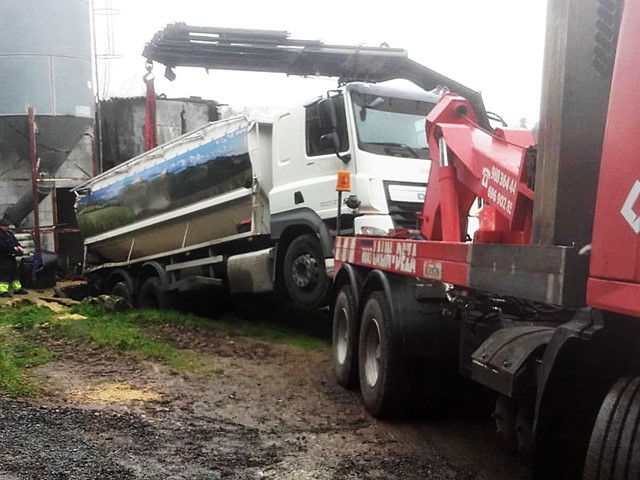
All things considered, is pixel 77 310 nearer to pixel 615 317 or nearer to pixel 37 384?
pixel 37 384

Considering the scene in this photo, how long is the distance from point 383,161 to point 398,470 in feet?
12.6

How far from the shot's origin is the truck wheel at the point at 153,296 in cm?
1058

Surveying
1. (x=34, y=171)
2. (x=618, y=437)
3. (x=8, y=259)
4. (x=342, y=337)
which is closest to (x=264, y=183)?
(x=342, y=337)

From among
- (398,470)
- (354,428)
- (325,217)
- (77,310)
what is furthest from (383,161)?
(77,310)

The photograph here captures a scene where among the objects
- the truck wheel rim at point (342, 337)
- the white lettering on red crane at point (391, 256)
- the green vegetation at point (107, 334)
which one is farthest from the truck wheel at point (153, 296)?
the white lettering on red crane at point (391, 256)

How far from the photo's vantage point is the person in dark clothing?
40.3 feet

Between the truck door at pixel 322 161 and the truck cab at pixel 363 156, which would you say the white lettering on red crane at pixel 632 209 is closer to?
the truck cab at pixel 363 156

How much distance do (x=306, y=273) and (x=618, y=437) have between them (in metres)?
5.66

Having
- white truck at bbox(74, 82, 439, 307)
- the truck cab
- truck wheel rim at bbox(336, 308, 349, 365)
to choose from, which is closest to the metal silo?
white truck at bbox(74, 82, 439, 307)

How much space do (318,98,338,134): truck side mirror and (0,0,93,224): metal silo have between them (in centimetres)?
896

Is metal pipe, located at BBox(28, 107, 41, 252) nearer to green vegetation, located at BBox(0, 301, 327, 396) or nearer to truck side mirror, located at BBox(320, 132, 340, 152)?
green vegetation, located at BBox(0, 301, 327, 396)

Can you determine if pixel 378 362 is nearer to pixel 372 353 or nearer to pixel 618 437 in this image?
pixel 372 353

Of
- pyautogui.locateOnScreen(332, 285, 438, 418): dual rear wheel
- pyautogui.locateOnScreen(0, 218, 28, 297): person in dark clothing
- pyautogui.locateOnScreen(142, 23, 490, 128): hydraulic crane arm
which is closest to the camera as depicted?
pyautogui.locateOnScreen(332, 285, 438, 418): dual rear wheel

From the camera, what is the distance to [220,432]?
477 centimetres
